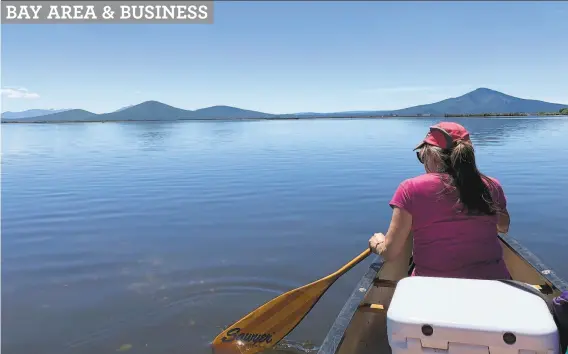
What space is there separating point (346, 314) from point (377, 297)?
112 centimetres

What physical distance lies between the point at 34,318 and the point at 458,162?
21.7 ft

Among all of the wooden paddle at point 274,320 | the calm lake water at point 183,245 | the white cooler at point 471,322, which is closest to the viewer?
the white cooler at point 471,322

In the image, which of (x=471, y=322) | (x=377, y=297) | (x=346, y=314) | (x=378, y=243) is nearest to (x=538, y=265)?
(x=377, y=297)

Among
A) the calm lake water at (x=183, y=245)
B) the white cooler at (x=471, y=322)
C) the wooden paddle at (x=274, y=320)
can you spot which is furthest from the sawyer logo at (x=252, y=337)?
the white cooler at (x=471, y=322)

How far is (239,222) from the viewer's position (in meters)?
12.6

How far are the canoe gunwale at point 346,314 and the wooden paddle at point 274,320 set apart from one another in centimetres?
55

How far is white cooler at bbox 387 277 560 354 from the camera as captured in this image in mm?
2844

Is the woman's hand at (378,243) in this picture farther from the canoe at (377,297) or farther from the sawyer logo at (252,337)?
the sawyer logo at (252,337)

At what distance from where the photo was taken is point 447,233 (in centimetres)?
404

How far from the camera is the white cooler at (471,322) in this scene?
2844 mm

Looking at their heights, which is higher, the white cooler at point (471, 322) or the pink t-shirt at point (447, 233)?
the pink t-shirt at point (447, 233)

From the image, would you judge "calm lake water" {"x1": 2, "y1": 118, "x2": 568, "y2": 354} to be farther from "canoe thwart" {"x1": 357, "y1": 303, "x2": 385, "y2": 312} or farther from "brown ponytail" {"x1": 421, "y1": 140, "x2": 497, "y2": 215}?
"brown ponytail" {"x1": 421, "y1": 140, "x2": 497, "y2": 215}

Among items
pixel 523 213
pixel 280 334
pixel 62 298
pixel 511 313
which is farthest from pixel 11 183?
pixel 511 313

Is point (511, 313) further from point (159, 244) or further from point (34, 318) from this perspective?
point (159, 244)
